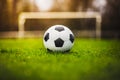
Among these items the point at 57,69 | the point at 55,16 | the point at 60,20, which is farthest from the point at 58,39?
the point at 60,20

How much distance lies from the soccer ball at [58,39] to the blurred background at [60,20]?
887 cm

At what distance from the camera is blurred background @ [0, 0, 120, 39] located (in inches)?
583

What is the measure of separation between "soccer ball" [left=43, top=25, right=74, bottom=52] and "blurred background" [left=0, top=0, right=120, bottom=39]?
887 centimetres

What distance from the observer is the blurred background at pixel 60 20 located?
14.8 metres

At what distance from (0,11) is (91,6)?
146 inches

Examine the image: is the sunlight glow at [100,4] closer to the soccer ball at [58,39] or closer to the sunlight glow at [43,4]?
→ the sunlight glow at [43,4]

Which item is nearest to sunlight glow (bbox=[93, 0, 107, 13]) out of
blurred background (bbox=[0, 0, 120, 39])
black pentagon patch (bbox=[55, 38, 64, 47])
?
blurred background (bbox=[0, 0, 120, 39])

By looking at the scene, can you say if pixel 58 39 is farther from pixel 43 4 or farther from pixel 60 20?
pixel 60 20

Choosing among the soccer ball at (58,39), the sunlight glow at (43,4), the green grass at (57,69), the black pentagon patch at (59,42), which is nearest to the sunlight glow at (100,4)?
the sunlight glow at (43,4)

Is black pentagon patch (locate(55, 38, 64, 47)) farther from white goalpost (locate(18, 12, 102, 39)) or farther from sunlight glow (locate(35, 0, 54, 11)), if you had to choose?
sunlight glow (locate(35, 0, 54, 11))

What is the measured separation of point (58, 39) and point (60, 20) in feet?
32.1

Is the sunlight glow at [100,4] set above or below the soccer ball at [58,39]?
below

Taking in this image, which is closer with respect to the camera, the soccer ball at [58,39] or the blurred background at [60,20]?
the soccer ball at [58,39]

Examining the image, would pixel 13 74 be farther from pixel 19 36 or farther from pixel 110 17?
pixel 110 17
